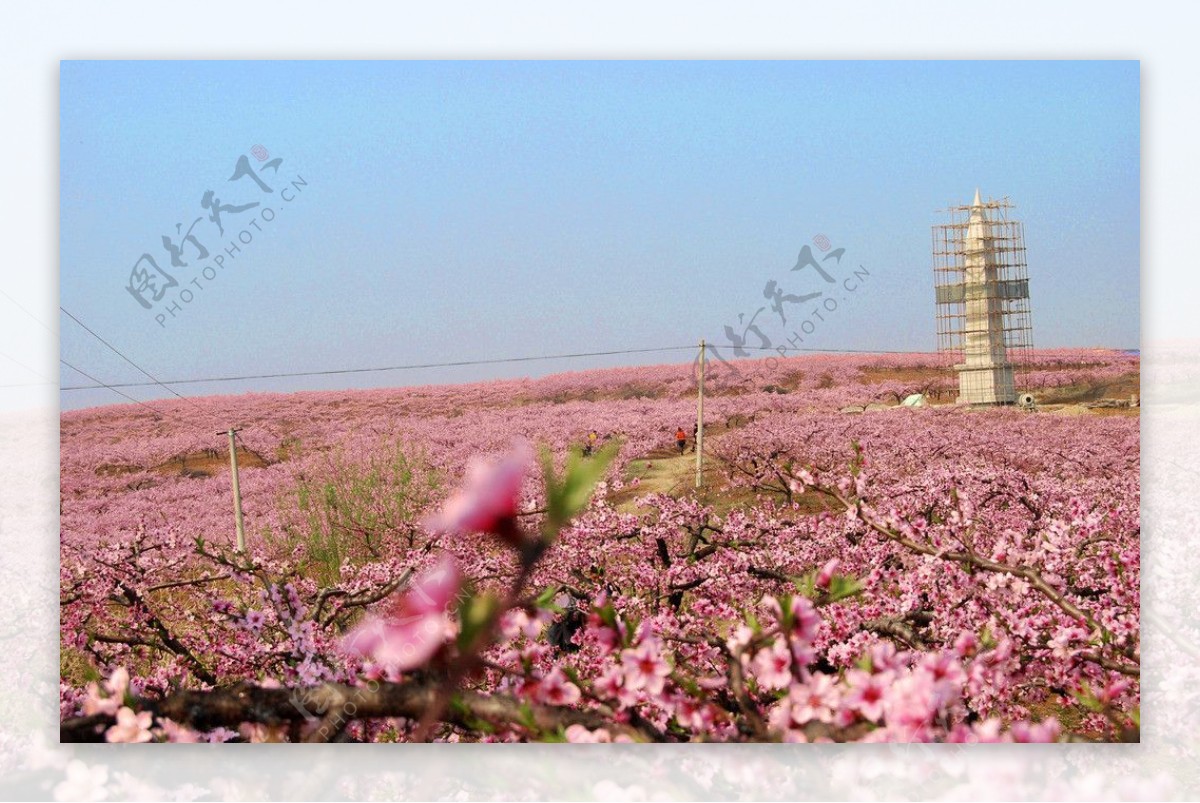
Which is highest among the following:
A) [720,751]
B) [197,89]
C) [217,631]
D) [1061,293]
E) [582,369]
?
[197,89]

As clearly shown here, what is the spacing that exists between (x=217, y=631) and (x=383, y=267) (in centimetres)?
121

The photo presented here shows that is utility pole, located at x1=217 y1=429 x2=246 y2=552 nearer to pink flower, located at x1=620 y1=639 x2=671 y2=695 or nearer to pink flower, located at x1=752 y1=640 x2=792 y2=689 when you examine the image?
pink flower, located at x1=620 y1=639 x2=671 y2=695

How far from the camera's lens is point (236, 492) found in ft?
10.9

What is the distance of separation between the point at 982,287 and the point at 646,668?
2061 mm

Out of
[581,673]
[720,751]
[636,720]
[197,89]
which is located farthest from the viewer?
[197,89]

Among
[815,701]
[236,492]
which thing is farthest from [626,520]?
[815,701]

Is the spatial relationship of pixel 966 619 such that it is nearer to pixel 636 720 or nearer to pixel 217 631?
pixel 636 720

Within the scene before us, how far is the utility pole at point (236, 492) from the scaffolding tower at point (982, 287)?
7.17 feet

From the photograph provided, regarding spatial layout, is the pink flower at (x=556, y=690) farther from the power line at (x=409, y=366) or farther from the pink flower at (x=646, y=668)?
the power line at (x=409, y=366)

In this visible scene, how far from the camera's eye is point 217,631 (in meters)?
3.27

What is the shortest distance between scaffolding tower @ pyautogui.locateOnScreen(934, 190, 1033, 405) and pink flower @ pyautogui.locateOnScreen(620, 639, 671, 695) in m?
1.97

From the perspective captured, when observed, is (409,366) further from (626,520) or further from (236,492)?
(626,520)

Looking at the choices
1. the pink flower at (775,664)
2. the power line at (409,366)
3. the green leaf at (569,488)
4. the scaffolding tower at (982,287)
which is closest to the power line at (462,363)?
the power line at (409,366)

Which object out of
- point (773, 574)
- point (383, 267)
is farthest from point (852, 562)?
point (383, 267)
